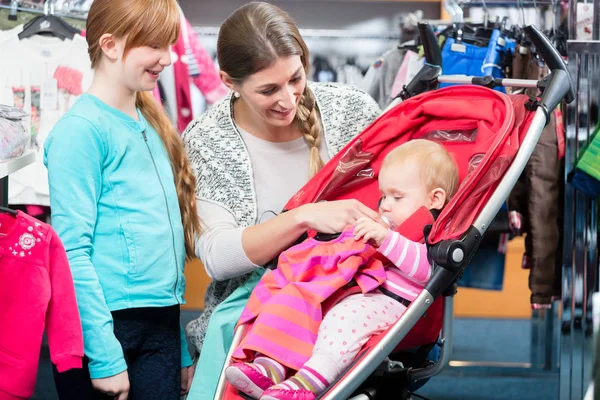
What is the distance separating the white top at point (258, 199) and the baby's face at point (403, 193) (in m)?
0.28

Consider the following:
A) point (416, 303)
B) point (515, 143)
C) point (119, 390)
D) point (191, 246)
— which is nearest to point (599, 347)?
point (416, 303)

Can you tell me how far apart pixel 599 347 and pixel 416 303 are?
0.71 metres

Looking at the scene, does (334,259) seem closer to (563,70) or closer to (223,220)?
(223,220)

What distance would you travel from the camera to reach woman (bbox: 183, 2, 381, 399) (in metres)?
1.87

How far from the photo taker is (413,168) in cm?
188

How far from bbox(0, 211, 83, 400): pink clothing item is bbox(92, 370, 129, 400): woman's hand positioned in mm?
144

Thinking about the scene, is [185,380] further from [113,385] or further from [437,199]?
[437,199]

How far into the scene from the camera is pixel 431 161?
1889mm

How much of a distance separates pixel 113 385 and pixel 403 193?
2.45 feet

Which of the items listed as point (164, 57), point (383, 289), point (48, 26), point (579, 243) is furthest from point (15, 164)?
point (579, 243)

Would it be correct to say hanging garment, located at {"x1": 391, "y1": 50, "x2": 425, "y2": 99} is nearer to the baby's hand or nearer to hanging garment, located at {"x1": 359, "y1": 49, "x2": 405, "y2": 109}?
hanging garment, located at {"x1": 359, "y1": 49, "x2": 405, "y2": 109}

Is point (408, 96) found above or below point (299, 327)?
above

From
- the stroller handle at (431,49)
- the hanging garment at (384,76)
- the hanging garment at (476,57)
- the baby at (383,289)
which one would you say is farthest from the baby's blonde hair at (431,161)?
the hanging garment at (384,76)

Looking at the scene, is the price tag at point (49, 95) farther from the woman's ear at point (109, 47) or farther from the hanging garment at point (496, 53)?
the hanging garment at point (496, 53)
